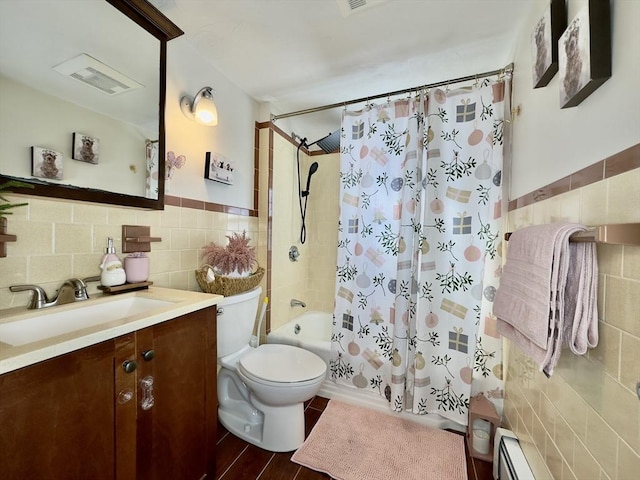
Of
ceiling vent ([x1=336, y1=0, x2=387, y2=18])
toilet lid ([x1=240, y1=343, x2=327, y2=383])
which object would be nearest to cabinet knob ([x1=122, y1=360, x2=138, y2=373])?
toilet lid ([x1=240, y1=343, x2=327, y2=383])

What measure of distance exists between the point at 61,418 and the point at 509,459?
155cm

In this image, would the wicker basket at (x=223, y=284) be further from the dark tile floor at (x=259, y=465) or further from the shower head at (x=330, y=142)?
the shower head at (x=330, y=142)

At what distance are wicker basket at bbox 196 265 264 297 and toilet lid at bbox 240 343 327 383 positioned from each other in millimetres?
399

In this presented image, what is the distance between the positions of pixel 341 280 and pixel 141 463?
1.26 meters

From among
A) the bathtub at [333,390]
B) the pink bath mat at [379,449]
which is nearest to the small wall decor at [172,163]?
the bathtub at [333,390]

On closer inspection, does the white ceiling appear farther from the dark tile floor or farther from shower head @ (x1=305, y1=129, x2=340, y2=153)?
the dark tile floor

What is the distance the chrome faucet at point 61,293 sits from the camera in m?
0.89

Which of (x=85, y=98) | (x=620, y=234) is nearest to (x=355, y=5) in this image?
(x=85, y=98)

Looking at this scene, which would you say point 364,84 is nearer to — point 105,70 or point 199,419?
point 105,70

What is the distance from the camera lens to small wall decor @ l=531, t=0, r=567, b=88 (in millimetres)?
867

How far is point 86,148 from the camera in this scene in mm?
1021

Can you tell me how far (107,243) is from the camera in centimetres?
112

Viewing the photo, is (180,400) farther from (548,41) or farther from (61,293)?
(548,41)

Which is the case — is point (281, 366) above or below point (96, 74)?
below
